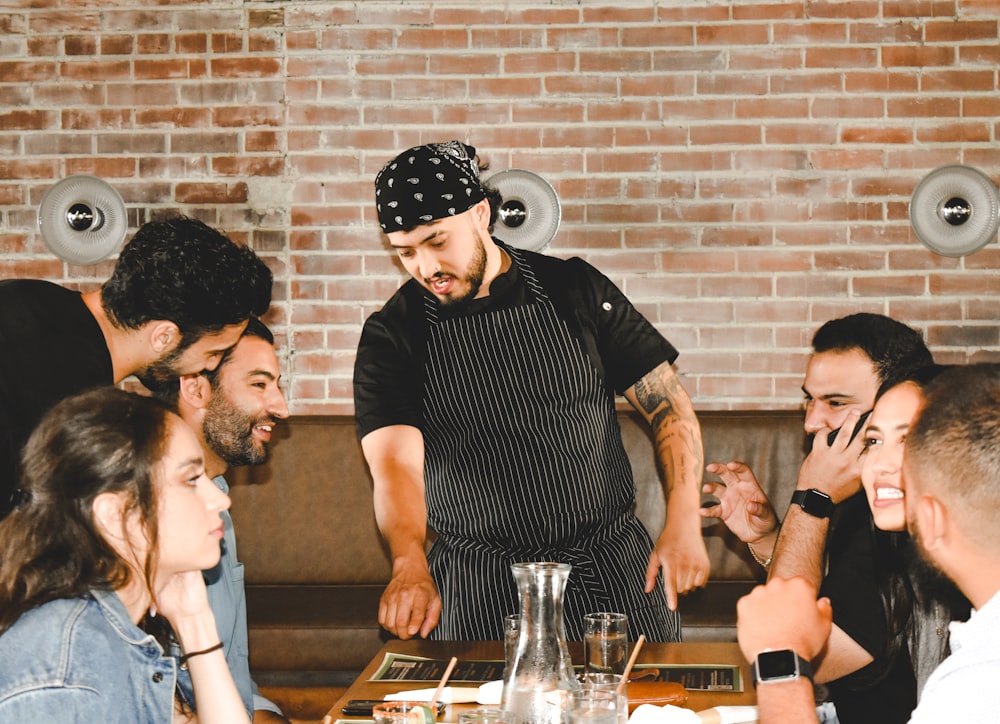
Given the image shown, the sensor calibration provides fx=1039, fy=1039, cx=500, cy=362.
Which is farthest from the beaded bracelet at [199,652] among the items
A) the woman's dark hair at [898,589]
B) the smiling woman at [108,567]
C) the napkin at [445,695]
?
the woman's dark hair at [898,589]

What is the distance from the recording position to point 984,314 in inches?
150

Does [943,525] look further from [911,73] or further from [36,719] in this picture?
[911,73]

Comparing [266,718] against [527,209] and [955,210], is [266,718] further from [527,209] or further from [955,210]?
[955,210]

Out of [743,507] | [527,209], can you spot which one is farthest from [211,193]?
[743,507]

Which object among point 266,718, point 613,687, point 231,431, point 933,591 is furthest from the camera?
point 231,431

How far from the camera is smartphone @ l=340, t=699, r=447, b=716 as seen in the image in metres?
1.57

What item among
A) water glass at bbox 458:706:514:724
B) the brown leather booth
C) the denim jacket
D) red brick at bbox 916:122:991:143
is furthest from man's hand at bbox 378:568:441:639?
red brick at bbox 916:122:991:143

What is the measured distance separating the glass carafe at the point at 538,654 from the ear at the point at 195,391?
1238mm

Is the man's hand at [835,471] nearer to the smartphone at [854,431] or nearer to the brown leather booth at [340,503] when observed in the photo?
the smartphone at [854,431]

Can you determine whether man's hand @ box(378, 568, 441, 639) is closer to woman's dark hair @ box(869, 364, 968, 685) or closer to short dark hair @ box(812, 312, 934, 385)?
woman's dark hair @ box(869, 364, 968, 685)

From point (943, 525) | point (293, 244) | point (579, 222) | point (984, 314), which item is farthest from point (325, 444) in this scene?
point (943, 525)

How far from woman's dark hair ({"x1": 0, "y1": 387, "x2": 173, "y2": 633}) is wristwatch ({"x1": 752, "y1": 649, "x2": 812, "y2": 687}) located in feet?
2.92

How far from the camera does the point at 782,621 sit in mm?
1555

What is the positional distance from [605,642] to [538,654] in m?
0.20
